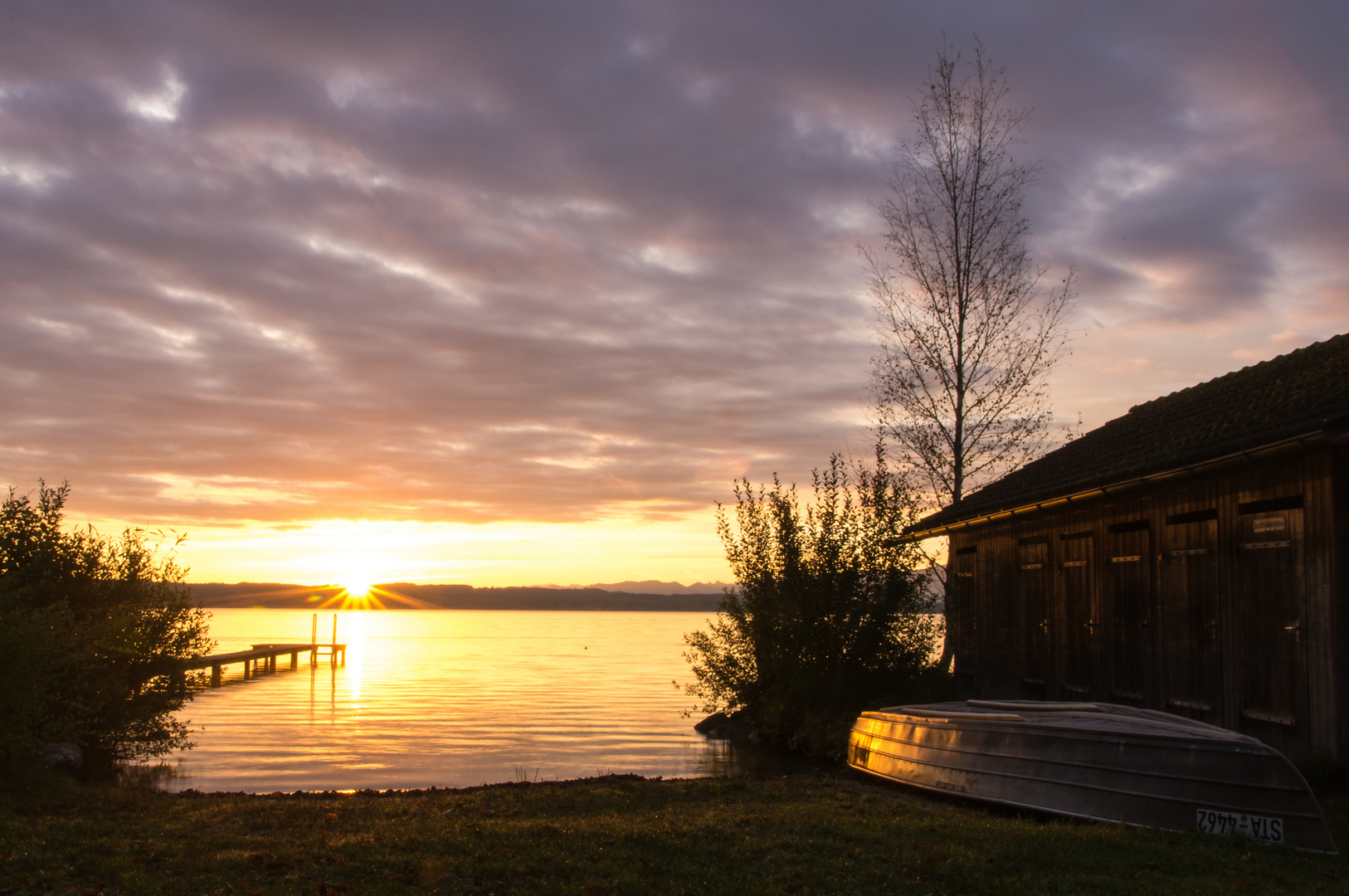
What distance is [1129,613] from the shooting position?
13.9 m

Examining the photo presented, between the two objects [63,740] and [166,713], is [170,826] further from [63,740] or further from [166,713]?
[166,713]

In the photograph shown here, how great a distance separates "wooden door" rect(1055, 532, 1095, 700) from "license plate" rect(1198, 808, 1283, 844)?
7002 millimetres

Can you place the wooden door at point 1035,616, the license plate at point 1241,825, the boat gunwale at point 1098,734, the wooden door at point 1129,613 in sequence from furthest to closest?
1. the wooden door at point 1035,616
2. the wooden door at point 1129,613
3. the boat gunwale at point 1098,734
4. the license plate at point 1241,825

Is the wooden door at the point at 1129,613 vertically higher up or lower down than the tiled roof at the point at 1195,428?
lower down

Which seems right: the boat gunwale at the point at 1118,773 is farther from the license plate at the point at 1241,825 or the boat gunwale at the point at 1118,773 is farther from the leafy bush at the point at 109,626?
the leafy bush at the point at 109,626

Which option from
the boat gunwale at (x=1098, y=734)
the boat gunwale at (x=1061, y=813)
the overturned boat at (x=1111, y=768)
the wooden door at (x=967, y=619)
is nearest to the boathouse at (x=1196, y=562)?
the wooden door at (x=967, y=619)

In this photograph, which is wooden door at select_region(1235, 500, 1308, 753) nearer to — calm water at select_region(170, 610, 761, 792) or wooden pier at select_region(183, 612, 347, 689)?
calm water at select_region(170, 610, 761, 792)

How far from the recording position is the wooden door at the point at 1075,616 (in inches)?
590

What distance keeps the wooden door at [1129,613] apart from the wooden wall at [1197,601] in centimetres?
2

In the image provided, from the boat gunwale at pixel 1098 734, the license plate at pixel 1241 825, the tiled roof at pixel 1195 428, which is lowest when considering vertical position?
the license plate at pixel 1241 825

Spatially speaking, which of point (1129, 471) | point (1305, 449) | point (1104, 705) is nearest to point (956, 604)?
point (1129, 471)

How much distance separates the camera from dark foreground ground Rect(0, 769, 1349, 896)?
659cm

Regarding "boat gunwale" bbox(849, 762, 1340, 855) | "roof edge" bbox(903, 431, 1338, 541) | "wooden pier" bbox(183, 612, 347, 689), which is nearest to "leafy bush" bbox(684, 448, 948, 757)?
"roof edge" bbox(903, 431, 1338, 541)

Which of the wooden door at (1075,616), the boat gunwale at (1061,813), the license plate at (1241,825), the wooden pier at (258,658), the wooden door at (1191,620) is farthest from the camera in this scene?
the wooden pier at (258,658)
